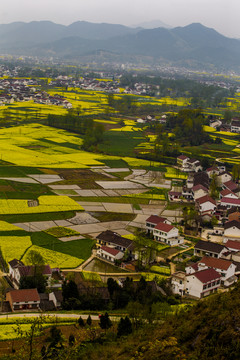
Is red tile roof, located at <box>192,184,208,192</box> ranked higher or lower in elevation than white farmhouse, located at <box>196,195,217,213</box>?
higher

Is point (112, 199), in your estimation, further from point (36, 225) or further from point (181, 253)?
point (181, 253)

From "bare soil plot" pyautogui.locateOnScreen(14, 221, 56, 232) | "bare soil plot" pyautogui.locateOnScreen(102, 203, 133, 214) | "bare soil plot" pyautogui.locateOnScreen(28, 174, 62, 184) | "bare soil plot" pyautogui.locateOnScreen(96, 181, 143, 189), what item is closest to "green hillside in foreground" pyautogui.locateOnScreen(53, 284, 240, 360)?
"bare soil plot" pyautogui.locateOnScreen(14, 221, 56, 232)

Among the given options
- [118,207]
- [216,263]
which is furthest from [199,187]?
[216,263]

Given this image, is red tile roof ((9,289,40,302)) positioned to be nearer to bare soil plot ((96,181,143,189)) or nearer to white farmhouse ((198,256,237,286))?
white farmhouse ((198,256,237,286))

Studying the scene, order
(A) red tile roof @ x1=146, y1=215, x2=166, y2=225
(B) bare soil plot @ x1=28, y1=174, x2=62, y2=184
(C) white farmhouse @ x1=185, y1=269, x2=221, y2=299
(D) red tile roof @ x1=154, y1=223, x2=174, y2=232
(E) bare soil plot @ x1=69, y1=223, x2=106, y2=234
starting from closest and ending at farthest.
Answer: (C) white farmhouse @ x1=185, y1=269, x2=221, y2=299 → (D) red tile roof @ x1=154, y1=223, x2=174, y2=232 → (E) bare soil plot @ x1=69, y1=223, x2=106, y2=234 → (A) red tile roof @ x1=146, y1=215, x2=166, y2=225 → (B) bare soil plot @ x1=28, y1=174, x2=62, y2=184

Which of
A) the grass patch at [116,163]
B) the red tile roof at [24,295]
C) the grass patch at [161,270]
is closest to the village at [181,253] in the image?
the red tile roof at [24,295]

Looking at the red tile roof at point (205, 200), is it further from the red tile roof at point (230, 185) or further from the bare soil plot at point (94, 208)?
the bare soil plot at point (94, 208)

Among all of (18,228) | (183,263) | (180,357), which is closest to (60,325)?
(180,357)

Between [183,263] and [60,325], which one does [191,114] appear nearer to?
[183,263]
